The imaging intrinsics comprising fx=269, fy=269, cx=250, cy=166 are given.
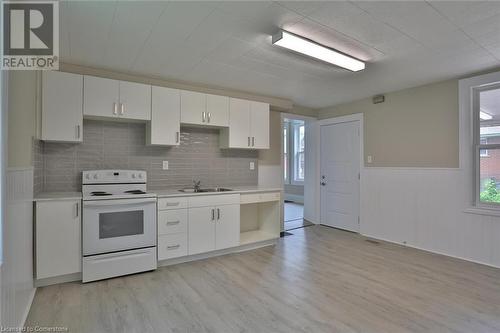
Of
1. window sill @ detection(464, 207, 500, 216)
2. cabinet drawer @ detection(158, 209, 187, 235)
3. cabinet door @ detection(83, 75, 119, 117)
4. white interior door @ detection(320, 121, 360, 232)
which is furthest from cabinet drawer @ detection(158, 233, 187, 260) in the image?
window sill @ detection(464, 207, 500, 216)

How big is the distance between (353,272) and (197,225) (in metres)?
1.96

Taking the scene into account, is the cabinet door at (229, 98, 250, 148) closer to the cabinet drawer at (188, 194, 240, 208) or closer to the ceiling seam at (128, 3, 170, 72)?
the cabinet drawer at (188, 194, 240, 208)

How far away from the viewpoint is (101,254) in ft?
9.34

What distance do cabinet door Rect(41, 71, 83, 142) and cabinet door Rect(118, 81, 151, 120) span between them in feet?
1.40

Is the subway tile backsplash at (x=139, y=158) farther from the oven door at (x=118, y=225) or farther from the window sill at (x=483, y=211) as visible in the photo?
the window sill at (x=483, y=211)

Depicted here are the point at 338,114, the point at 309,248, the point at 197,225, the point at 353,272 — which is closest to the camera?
the point at 353,272

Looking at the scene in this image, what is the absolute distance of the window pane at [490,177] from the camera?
3379mm

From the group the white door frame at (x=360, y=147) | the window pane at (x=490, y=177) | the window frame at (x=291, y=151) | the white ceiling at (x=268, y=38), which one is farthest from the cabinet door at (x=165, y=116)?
the window frame at (x=291, y=151)

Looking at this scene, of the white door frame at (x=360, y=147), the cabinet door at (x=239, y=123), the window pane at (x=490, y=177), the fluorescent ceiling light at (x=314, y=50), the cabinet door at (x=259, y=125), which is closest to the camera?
the fluorescent ceiling light at (x=314, y=50)

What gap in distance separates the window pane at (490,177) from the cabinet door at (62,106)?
195 inches

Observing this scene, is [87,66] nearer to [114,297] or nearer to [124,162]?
[124,162]

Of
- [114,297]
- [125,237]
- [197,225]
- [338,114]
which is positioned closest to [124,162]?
[125,237]

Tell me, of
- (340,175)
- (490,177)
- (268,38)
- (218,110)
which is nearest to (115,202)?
(218,110)

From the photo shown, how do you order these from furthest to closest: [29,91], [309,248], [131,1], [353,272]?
[309,248], [353,272], [29,91], [131,1]
